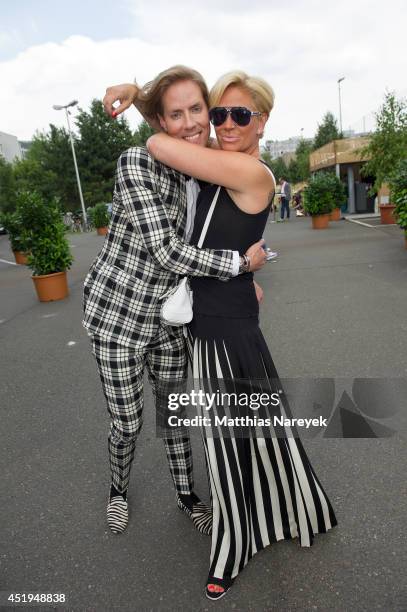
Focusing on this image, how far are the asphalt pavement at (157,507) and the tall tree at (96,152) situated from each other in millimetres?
41962

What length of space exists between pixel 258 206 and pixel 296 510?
1406mm

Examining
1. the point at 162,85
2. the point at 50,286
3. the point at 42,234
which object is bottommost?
the point at 50,286

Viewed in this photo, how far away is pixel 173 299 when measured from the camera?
1.89 m

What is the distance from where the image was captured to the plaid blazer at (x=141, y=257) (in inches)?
68.6

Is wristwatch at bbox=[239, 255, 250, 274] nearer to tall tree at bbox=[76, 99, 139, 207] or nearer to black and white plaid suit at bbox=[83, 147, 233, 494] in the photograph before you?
black and white plaid suit at bbox=[83, 147, 233, 494]

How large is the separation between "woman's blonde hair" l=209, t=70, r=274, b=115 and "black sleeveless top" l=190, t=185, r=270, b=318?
0.33 meters

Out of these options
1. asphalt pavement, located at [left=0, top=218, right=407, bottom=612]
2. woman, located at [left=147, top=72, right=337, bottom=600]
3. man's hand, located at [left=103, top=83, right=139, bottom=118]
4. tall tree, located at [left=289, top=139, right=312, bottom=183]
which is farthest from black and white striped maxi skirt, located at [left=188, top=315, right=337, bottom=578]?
tall tree, located at [left=289, top=139, right=312, bottom=183]

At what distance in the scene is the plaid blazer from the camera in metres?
1.74

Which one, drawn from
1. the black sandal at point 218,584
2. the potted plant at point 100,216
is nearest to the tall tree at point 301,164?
the potted plant at point 100,216

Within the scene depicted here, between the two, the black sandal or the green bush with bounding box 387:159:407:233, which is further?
the green bush with bounding box 387:159:407:233

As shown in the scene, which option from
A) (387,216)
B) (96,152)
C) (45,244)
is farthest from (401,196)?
(96,152)

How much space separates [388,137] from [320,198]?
3197 mm

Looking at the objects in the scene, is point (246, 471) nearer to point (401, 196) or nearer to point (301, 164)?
→ point (401, 196)

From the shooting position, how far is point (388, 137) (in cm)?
1691
